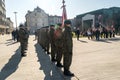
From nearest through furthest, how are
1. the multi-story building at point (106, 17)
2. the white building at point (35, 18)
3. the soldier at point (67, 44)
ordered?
the soldier at point (67, 44) → the multi-story building at point (106, 17) → the white building at point (35, 18)

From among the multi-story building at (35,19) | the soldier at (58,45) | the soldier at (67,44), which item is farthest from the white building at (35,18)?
the soldier at (67,44)

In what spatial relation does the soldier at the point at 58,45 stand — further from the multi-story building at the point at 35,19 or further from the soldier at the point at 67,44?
the multi-story building at the point at 35,19

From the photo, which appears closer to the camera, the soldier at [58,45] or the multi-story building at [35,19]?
the soldier at [58,45]

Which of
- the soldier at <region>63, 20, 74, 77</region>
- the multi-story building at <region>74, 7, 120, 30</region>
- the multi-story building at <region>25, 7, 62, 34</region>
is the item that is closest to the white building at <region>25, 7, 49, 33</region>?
the multi-story building at <region>25, 7, 62, 34</region>

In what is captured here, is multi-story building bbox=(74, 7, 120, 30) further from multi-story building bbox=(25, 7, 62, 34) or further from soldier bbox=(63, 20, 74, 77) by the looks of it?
soldier bbox=(63, 20, 74, 77)

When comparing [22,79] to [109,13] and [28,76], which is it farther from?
[109,13]

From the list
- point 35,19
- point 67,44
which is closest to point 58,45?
point 67,44

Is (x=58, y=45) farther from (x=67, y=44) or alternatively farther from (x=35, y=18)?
(x=35, y=18)

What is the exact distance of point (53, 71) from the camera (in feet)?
27.9

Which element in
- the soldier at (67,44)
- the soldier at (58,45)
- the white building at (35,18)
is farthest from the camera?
the white building at (35,18)

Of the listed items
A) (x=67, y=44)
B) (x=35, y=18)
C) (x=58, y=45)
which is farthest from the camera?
(x=35, y=18)

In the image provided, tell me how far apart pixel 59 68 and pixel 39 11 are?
117 m

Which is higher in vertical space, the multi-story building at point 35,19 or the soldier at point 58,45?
the multi-story building at point 35,19

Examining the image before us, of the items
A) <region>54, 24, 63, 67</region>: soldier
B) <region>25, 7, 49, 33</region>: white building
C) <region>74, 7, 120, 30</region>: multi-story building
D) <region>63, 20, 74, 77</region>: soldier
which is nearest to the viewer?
<region>63, 20, 74, 77</region>: soldier
